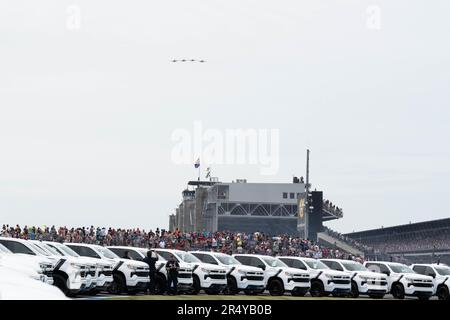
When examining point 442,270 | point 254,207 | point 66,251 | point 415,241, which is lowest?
point 442,270

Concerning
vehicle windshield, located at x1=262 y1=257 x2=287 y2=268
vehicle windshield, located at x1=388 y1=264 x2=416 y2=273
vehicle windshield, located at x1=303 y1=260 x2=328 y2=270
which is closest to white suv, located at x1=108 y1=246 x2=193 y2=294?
vehicle windshield, located at x1=262 y1=257 x2=287 y2=268

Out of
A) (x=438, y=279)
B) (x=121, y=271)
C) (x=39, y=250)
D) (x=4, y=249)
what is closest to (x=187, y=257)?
(x=121, y=271)

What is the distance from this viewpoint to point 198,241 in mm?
51531

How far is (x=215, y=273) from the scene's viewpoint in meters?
31.9

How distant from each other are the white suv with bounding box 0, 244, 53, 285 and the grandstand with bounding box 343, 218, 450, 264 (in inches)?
1967

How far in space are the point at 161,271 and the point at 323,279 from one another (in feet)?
21.8

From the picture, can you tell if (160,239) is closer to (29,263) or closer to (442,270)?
(442,270)

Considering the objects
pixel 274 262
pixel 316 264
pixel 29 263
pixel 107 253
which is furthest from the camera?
pixel 316 264

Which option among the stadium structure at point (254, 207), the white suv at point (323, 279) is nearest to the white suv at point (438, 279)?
the white suv at point (323, 279)

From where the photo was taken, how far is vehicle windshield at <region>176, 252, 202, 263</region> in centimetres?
3256

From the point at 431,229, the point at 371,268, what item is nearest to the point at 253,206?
the point at 431,229

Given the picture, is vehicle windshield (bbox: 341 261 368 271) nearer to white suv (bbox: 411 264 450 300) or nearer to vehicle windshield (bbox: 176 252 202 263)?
white suv (bbox: 411 264 450 300)

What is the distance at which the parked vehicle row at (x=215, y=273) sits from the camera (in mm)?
24906

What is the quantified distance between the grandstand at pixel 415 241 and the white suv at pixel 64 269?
4867 cm
